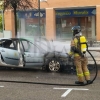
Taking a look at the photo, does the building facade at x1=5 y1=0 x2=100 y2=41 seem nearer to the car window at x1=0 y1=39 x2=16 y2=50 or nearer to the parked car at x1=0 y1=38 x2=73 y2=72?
the car window at x1=0 y1=39 x2=16 y2=50

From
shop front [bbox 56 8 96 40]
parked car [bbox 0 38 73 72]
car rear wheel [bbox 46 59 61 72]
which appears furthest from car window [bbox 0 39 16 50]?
shop front [bbox 56 8 96 40]

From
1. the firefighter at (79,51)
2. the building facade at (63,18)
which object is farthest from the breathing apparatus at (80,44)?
the building facade at (63,18)

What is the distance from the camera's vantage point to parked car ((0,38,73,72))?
33.9 feet

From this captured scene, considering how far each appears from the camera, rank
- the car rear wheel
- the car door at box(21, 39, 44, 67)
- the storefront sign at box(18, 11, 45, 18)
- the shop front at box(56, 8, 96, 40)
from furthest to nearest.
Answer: the storefront sign at box(18, 11, 45, 18), the shop front at box(56, 8, 96, 40), the car rear wheel, the car door at box(21, 39, 44, 67)

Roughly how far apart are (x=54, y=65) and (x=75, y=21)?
20.4 m

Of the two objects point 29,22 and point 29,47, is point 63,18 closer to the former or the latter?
point 29,22

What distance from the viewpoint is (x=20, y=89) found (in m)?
7.73

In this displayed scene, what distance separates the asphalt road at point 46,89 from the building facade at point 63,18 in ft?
61.3

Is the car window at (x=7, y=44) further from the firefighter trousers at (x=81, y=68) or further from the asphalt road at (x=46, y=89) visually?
the firefighter trousers at (x=81, y=68)

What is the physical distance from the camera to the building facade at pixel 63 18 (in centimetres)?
2864

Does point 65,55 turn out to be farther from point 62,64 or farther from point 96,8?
point 96,8

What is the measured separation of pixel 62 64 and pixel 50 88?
8.95ft

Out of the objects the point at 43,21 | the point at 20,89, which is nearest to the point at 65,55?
the point at 20,89

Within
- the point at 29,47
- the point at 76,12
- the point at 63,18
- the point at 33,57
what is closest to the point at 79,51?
the point at 33,57
